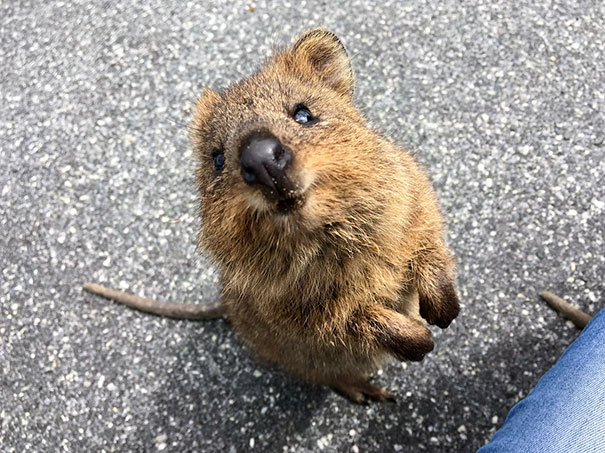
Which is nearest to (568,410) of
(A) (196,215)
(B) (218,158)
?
(B) (218,158)

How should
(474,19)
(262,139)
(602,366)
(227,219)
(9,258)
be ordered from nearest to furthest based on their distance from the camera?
(262,139)
(227,219)
(602,366)
(9,258)
(474,19)

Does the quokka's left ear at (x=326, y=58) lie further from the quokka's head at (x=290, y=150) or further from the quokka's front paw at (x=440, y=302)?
the quokka's front paw at (x=440, y=302)

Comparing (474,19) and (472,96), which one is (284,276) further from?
(474,19)

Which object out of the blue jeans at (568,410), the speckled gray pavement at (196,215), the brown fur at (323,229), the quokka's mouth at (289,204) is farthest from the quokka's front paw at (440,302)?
the quokka's mouth at (289,204)

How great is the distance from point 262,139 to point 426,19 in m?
2.75

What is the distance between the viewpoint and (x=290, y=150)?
1455 mm

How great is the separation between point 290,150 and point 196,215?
1.94 meters

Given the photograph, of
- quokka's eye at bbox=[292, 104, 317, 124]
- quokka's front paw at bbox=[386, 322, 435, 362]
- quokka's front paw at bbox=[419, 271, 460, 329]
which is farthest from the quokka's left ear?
quokka's front paw at bbox=[386, 322, 435, 362]

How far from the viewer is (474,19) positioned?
3.59 meters

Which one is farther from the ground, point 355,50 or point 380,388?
point 355,50

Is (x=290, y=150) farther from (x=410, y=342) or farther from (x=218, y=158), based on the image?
(x=410, y=342)

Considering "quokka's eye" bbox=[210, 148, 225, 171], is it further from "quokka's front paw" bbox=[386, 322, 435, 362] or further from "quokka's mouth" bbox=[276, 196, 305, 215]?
"quokka's front paw" bbox=[386, 322, 435, 362]

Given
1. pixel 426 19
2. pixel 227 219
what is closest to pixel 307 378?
pixel 227 219

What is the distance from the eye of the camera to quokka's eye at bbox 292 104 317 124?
6.05 feet
